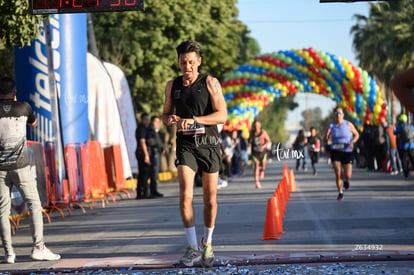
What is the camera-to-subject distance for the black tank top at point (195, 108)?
9242mm

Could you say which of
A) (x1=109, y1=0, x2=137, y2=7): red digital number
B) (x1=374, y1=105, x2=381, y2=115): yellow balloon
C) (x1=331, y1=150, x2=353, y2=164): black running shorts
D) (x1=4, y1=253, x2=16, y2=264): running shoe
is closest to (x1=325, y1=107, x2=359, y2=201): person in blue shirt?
(x1=331, y1=150, x2=353, y2=164): black running shorts

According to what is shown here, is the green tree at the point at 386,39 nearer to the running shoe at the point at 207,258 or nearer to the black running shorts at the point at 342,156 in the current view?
the black running shorts at the point at 342,156

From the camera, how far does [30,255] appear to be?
10859 millimetres

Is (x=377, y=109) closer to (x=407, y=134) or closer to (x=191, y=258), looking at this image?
(x=407, y=134)

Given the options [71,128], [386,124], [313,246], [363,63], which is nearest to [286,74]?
[386,124]

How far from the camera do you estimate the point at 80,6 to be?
11641 millimetres

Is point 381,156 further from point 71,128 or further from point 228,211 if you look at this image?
point 228,211

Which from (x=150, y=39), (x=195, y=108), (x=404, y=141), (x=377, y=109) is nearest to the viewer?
(x=195, y=108)

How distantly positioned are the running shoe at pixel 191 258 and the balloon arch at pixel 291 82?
84.0ft

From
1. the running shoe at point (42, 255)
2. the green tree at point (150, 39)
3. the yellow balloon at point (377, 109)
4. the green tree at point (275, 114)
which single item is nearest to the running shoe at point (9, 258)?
the running shoe at point (42, 255)

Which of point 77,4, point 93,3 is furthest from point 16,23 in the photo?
point 93,3

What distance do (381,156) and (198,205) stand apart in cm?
2102

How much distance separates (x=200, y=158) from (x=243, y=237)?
3.13 metres

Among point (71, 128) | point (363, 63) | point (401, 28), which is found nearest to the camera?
point (71, 128)
